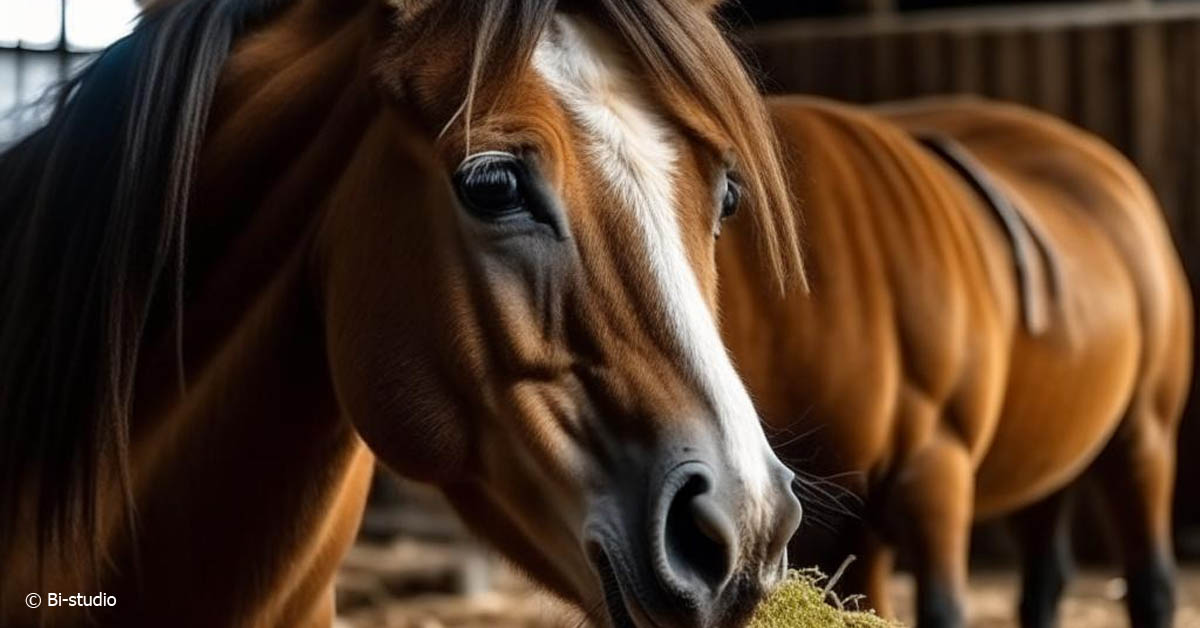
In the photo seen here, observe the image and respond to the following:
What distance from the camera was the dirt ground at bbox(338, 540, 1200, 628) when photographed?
565 centimetres

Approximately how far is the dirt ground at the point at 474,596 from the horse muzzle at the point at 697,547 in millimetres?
3764

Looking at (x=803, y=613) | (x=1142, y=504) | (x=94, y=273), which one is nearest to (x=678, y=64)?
(x=803, y=613)

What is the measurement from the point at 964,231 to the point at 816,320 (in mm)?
662

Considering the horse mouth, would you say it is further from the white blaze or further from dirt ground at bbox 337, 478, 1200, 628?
dirt ground at bbox 337, 478, 1200, 628

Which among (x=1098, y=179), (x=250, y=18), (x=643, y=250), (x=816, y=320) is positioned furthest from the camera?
(x=1098, y=179)

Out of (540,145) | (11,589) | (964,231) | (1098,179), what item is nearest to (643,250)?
(540,145)

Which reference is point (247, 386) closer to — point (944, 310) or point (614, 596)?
point (614, 596)

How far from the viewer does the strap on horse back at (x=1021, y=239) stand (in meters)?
4.06

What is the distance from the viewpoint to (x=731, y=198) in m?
1.99

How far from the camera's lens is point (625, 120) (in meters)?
1.84

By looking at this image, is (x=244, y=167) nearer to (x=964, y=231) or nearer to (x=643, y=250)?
(x=643, y=250)

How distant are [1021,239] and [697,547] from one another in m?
2.69

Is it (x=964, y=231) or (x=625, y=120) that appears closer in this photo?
(x=625, y=120)

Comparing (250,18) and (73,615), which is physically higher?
(250,18)
